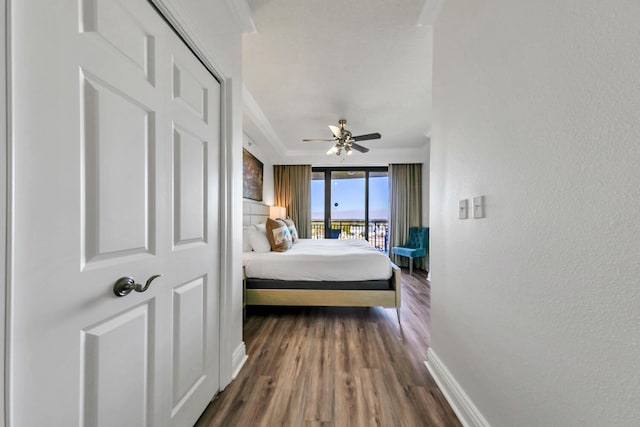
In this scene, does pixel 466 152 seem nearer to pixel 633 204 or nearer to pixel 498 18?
pixel 498 18

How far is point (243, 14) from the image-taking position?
69.2 inches

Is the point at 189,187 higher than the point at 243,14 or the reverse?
the reverse

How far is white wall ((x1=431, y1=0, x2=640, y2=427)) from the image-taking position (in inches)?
24.0

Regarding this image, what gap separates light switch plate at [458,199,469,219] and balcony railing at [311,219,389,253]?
4.48 metres

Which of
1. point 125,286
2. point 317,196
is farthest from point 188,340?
point 317,196

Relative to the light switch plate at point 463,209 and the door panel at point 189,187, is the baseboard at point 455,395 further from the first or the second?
the door panel at point 189,187

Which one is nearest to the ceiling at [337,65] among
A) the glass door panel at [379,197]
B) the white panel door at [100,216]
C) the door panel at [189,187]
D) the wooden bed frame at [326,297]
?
the white panel door at [100,216]

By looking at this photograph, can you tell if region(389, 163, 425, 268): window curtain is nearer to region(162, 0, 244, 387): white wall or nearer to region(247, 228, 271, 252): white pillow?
region(247, 228, 271, 252): white pillow

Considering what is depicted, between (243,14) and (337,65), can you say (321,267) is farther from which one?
(243,14)

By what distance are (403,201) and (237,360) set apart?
4.56m

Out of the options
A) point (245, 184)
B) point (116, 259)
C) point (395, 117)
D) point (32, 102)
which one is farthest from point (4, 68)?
point (395, 117)

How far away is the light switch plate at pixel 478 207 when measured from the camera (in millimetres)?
1181

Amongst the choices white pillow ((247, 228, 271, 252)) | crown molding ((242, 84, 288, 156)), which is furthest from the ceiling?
white pillow ((247, 228, 271, 252))

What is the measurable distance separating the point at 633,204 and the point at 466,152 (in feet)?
2.70
